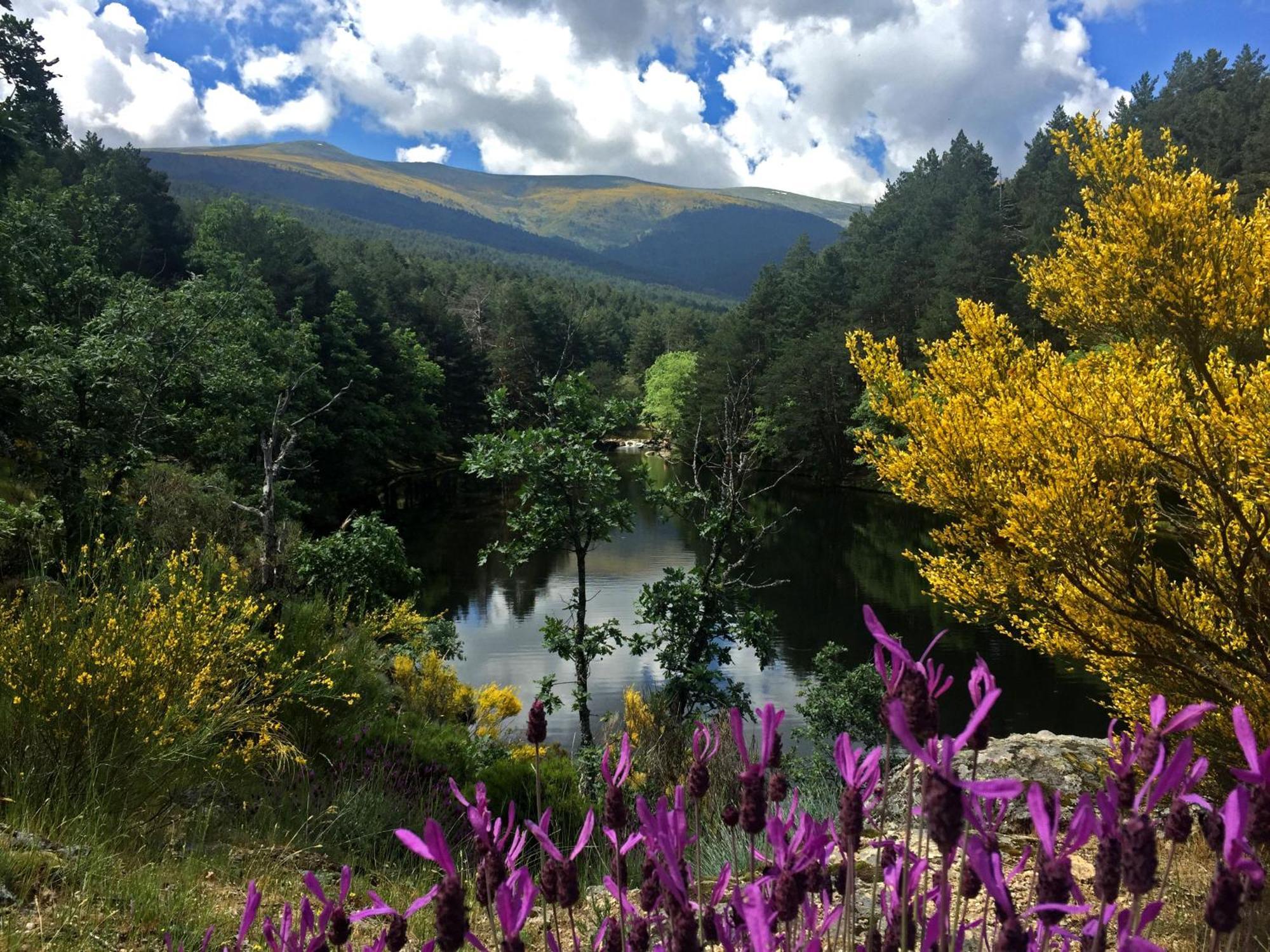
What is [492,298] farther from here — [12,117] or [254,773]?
[254,773]

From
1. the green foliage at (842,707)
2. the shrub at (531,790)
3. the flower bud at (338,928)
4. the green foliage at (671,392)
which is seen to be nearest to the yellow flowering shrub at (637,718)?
the shrub at (531,790)

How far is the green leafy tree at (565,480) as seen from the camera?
8016 mm

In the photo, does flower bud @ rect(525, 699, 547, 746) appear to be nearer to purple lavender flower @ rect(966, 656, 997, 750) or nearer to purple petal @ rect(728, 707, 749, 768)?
purple petal @ rect(728, 707, 749, 768)

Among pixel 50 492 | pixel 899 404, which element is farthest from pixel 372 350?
pixel 899 404

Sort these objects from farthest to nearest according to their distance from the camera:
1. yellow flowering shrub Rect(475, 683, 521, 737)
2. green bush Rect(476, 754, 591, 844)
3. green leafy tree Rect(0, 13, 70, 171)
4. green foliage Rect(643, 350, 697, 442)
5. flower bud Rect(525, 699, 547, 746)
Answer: green foliage Rect(643, 350, 697, 442) < green leafy tree Rect(0, 13, 70, 171) < yellow flowering shrub Rect(475, 683, 521, 737) < green bush Rect(476, 754, 591, 844) < flower bud Rect(525, 699, 547, 746)

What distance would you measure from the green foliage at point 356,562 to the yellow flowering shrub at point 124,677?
20.0 ft

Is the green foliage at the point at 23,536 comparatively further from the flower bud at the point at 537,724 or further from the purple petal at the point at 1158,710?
the purple petal at the point at 1158,710

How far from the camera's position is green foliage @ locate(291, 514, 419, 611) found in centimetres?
1045

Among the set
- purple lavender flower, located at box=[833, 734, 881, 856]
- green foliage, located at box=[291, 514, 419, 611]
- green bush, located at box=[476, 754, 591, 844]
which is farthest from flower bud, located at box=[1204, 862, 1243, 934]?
green foliage, located at box=[291, 514, 419, 611]

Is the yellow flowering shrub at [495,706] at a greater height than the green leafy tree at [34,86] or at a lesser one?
lesser

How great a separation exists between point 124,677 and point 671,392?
5651cm

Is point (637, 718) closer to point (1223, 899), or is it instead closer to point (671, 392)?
point (1223, 899)

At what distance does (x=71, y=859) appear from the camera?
2.62 m

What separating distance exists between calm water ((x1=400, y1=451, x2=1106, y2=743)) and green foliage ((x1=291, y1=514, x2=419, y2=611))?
11.0 ft
